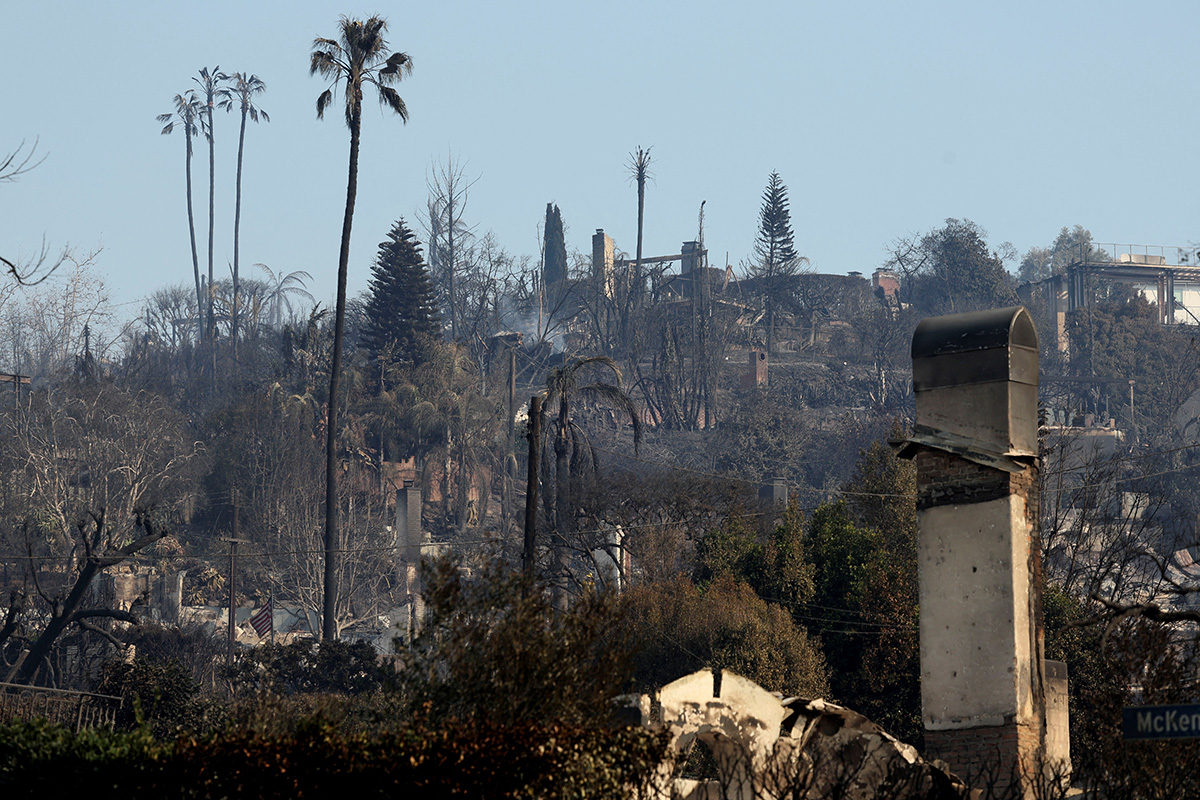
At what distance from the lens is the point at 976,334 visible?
16984 mm

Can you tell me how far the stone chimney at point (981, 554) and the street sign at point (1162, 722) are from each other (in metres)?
5.29

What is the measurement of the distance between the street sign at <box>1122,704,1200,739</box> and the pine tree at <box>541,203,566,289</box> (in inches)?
3745

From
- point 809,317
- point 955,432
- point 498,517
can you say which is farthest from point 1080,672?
point 809,317

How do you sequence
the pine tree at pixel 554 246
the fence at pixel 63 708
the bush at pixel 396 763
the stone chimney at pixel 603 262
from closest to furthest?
the bush at pixel 396 763
the fence at pixel 63 708
the stone chimney at pixel 603 262
the pine tree at pixel 554 246

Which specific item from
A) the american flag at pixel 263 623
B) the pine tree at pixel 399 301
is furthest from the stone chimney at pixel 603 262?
the american flag at pixel 263 623

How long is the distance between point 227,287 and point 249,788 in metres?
101

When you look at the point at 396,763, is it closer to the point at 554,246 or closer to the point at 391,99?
the point at 391,99

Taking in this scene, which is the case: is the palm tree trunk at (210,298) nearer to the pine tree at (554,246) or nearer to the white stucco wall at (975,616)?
the pine tree at (554,246)

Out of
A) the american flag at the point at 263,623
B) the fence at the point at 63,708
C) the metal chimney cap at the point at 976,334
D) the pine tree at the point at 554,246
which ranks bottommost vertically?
the american flag at the point at 263,623

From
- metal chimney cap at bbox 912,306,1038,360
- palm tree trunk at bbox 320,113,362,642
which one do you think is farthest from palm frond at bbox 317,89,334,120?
metal chimney cap at bbox 912,306,1038,360

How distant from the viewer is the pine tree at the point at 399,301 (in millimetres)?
71688

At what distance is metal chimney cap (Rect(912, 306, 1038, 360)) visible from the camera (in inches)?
661

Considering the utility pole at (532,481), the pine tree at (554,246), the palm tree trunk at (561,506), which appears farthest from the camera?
the pine tree at (554,246)

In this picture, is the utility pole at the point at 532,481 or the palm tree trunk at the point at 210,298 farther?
the palm tree trunk at the point at 210,298
